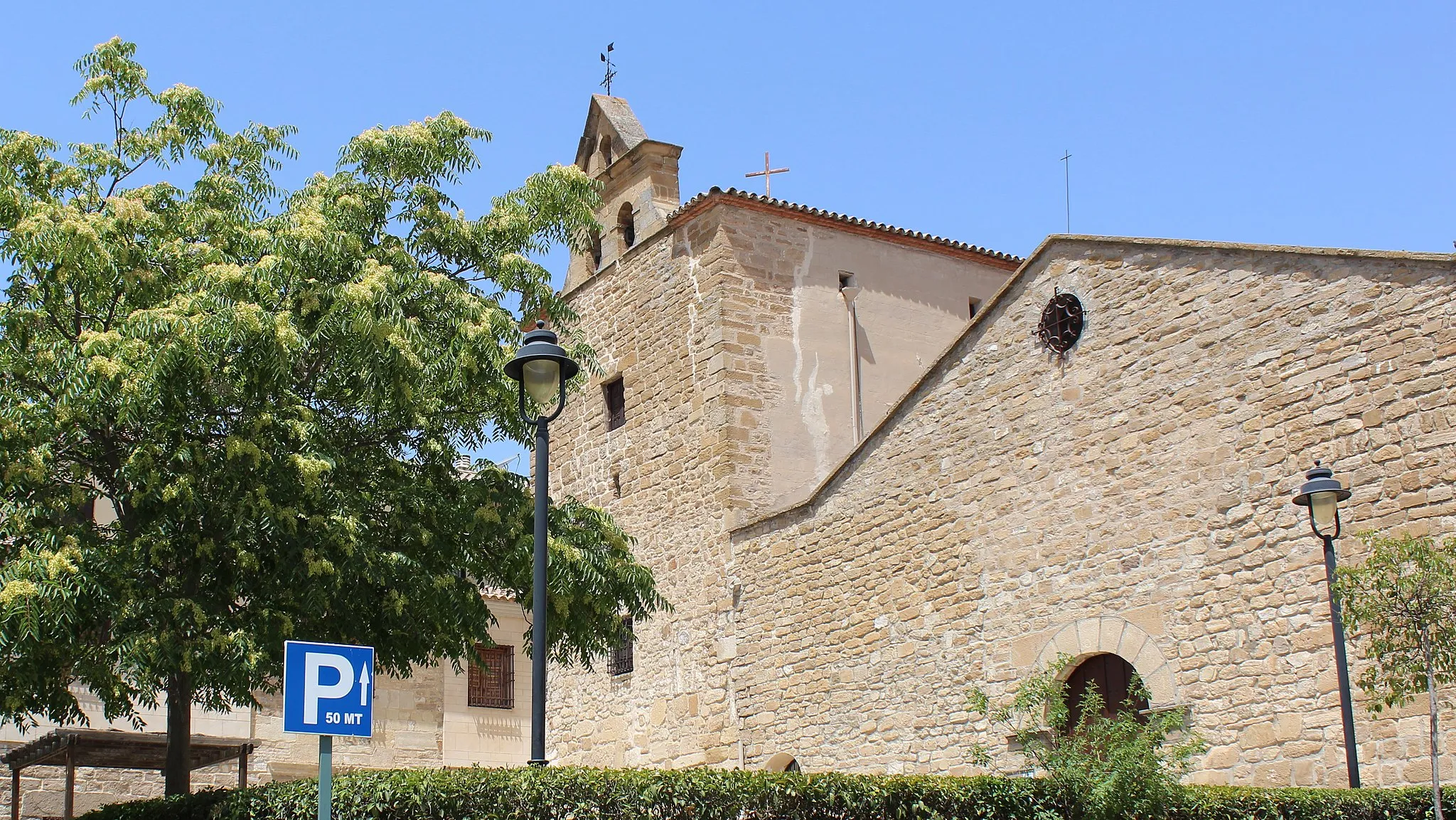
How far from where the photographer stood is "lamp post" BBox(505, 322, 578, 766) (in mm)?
8484

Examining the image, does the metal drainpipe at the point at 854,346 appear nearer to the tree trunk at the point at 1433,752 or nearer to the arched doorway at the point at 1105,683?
the arched doorway at the point at 1105,683

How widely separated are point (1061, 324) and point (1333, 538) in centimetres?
432

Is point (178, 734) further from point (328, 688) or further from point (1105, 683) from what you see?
point (1105, 683)

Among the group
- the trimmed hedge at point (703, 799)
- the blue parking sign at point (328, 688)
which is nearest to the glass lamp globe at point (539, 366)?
the blue parking sign at point (328, 688)

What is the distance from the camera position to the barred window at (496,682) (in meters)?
27.6

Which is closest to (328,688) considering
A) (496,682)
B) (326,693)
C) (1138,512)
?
(326,693)

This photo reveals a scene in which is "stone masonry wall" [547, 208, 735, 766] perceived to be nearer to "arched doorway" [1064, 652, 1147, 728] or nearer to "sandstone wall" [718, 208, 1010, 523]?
"sandstone wall" [718, 208, 1010, 523]

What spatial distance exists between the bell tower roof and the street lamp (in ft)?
42.8

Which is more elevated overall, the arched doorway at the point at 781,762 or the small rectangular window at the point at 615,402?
the small rectangular window at the point at 615,402

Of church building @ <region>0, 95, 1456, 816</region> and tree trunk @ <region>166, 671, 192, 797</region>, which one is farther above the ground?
church building @ <region>0, 95, 1456, 816</region>

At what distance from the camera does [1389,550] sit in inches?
398

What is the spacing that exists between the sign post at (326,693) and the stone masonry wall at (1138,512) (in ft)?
26.2

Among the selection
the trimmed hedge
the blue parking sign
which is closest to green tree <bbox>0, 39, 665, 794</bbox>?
the trimmed hedge

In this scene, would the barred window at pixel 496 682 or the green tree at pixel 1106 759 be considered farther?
the barred window at pixel 496 682
